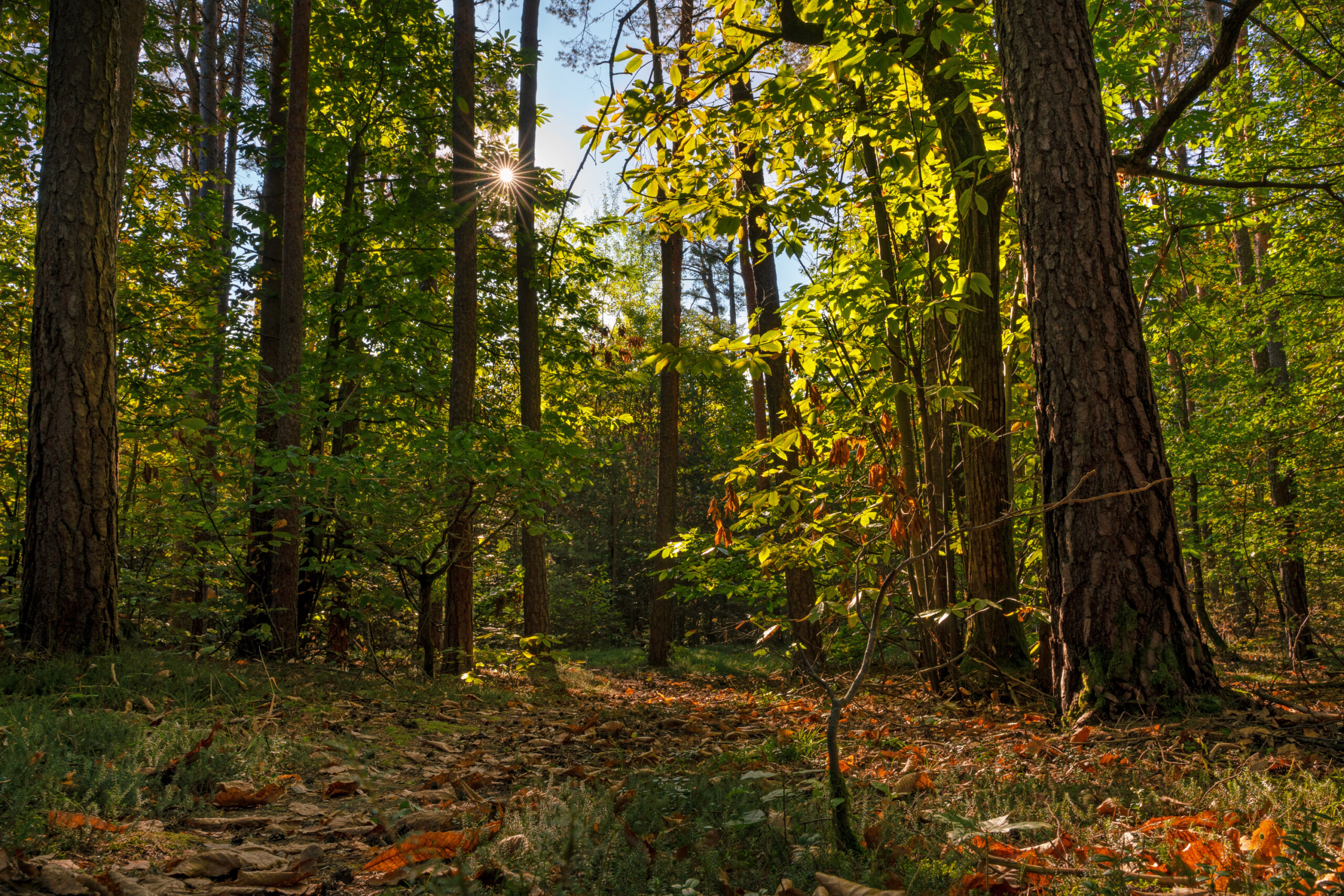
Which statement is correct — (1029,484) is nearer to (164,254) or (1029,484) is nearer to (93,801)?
(93,801)

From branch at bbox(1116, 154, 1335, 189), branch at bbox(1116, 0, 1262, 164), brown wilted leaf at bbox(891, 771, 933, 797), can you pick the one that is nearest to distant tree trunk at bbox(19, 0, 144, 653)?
brown wilted leaf at bbox(891, 771, 933, 797)

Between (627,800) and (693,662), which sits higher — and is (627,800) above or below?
above

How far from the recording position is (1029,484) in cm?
760

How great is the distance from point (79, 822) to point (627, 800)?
6.15 feet

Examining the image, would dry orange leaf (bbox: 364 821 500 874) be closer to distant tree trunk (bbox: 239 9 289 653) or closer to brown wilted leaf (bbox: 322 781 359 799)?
brown wilted leaf (bbox: 322 781 359 799)

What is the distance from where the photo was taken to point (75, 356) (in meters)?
4.98

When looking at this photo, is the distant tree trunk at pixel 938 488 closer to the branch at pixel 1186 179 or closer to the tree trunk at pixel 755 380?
the branch at pixel 1186 179

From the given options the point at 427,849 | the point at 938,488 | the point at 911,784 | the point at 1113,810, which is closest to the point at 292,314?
the point at 938,488

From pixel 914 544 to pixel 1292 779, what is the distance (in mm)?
3150

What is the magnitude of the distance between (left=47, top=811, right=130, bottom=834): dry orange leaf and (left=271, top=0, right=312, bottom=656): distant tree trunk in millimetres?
5417

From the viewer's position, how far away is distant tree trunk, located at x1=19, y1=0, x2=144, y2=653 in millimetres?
4852

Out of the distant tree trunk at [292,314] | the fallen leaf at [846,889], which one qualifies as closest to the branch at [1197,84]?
the fallen leaf at [846,889]

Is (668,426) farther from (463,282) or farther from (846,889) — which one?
(846,889)

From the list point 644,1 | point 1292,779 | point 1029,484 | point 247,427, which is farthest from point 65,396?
point 1029,484
